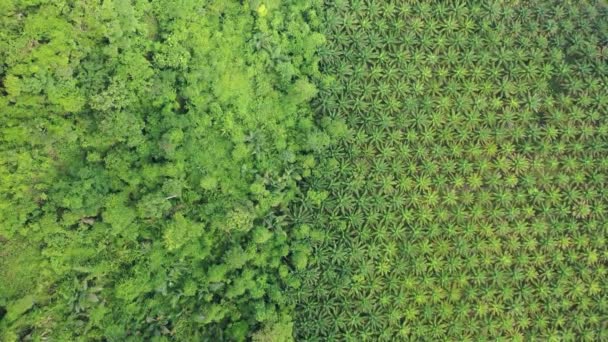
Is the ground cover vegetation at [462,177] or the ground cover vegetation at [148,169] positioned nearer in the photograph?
the ground cover vegetation at [148,169]

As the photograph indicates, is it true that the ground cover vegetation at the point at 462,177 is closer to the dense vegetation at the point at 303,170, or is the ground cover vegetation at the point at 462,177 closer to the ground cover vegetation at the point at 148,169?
the dense vegetation at the point at 303,170

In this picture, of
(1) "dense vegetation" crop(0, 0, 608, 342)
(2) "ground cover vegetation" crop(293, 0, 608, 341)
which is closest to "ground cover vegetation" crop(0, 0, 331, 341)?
(1) "dense vegetation" crop(0, 0, 608, 342)

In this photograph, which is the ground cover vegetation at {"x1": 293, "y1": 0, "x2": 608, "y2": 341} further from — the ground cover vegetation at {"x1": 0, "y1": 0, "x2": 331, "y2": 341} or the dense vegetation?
the ground cover vegetation at {"x1": 0, "y1": 0, "x2": 331, "y2": 341}

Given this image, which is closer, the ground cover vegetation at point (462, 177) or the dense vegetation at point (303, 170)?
the dense vegetation at point (303, 170)

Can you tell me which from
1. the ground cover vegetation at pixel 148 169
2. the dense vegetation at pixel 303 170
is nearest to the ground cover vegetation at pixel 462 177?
the dense vegetation at pixel 303 170
